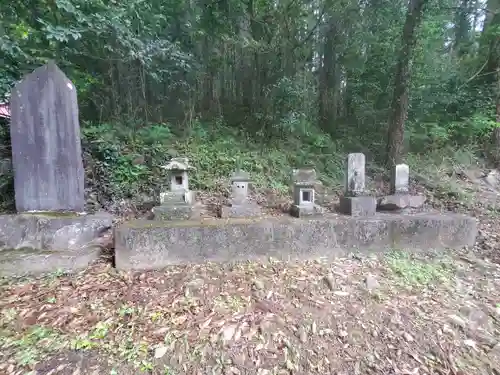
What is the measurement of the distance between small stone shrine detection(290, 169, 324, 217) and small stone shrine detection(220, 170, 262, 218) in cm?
55

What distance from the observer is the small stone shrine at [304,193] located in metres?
3.63

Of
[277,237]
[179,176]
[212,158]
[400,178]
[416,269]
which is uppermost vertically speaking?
[212,158]

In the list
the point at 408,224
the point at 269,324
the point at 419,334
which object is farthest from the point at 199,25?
the point at 419,334

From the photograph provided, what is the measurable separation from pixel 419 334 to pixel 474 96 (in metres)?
7.79

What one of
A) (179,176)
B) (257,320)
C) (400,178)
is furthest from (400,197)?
(179,176)

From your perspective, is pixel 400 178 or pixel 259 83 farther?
pixel 259 83

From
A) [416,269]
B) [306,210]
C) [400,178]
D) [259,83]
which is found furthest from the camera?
[259,83]

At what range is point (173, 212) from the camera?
3371 millimetres

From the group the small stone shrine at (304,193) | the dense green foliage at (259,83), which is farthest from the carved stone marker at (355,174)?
the dense green foliage at (259,83)

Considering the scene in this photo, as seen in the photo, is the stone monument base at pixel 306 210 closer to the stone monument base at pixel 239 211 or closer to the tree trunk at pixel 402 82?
the stone monument base at pixel 239 211

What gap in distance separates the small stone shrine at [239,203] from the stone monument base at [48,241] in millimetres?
1672

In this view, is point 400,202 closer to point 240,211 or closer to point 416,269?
point 416,269

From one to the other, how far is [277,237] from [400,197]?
191 cm

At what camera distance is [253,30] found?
690 cm
